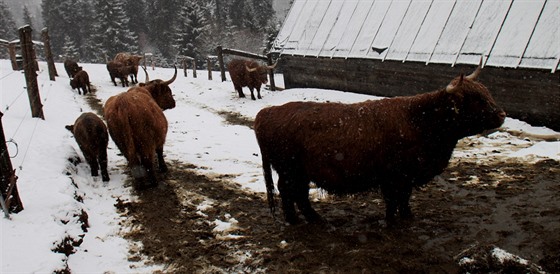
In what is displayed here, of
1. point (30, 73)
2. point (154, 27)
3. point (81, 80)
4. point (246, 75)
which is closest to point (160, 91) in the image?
point (30, 73)

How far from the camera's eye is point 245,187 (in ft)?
20.3

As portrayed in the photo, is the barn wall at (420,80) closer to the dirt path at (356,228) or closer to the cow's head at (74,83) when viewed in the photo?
the dirt path at (356,228)

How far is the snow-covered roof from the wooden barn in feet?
0.07

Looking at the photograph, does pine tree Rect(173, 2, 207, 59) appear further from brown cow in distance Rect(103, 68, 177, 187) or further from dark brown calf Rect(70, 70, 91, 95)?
brown cow in distance Rect(103, 68, 177, 187)

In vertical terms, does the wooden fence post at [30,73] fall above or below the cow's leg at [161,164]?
above

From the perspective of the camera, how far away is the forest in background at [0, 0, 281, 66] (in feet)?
140

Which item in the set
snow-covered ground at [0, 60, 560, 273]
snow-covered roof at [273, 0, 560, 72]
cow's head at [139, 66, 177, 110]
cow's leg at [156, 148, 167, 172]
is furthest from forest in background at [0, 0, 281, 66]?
cow's leg at [156, 148, 167, 172]

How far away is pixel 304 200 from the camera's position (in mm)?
4840

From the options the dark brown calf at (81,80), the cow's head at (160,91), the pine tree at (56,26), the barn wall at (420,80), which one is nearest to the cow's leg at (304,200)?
the cow's head at (160,91)

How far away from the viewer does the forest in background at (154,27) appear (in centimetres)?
4281

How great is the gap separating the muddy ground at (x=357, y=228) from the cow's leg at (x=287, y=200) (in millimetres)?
156

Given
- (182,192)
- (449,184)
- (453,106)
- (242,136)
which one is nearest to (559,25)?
(449,184)

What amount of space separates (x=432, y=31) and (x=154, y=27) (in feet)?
149

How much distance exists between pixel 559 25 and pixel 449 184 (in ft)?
18.0
